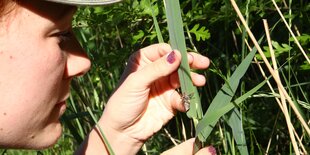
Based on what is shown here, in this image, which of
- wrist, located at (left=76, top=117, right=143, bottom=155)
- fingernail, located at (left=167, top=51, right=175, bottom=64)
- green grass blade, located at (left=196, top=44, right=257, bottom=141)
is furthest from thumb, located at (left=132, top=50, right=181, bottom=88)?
wrist, located at (left=76, top=117, right=143, bottom=155)

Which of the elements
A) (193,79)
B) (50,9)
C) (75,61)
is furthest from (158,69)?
(50,9)

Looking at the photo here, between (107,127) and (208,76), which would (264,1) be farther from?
(107,127)

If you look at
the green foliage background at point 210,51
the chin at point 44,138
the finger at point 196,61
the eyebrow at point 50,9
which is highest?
the eyebrow at point 50,9

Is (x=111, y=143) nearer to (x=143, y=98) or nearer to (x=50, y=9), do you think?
(x=143, y=98)

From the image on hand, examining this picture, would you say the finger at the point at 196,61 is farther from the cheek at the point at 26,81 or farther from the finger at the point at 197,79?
the cheek at the point at 26,81

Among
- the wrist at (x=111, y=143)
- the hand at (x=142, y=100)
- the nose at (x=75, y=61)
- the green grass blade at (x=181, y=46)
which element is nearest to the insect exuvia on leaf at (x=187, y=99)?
the green grass blade at (x=181, y=46)

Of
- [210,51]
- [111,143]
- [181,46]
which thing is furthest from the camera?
[210,51]

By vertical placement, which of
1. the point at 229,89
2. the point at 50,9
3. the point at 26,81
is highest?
the point at 50,9
